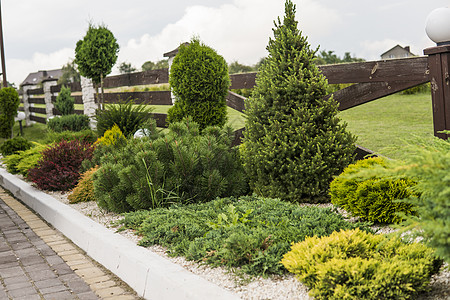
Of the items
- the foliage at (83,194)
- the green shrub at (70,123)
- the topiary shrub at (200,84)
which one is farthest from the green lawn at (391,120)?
the green shrub at (70,123)

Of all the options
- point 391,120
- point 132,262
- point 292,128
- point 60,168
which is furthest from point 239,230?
point 391,120

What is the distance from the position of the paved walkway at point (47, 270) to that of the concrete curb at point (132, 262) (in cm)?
8

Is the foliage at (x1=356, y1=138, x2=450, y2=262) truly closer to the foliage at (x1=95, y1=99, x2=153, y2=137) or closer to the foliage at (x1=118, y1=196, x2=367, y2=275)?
the foliage at (x1=118, y1=196, x2=367, y2=275)

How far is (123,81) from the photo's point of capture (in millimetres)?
12148

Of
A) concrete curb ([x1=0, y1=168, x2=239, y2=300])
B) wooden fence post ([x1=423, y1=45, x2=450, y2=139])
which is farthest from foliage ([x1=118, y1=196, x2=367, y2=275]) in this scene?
wooden fence post ([x1=423, y1=45, x2=450, y2=139])

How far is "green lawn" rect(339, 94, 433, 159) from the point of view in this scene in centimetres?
985

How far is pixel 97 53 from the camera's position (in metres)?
12.4

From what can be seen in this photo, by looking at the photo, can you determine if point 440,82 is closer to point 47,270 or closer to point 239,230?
point 239,230

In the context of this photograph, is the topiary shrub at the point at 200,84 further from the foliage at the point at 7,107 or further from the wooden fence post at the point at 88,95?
the foliage at the point at 7,107

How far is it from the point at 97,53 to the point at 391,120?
8.43 metres

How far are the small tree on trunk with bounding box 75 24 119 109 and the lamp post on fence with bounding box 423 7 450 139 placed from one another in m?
9.32

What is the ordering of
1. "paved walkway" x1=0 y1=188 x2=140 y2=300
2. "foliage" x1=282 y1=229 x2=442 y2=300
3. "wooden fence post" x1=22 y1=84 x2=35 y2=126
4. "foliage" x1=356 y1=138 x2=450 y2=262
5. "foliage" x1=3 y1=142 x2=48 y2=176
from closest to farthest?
1. "foliage" x1=356 y1=138 x2=450 y2=262
2. "foliage" x1=282 y1=229 x2=442 y2=300
3. "paved walkway" x1=0 y1=188 x2=140 y2=300
4. "foliage" x1=3 y1=142 x2=48 y2=176
5. "wooden fence post" x1=22 y1=84 x2=35 y2=126

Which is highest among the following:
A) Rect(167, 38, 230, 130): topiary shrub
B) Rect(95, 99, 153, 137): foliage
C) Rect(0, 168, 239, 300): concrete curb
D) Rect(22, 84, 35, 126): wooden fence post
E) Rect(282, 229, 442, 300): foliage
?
Rect(22, 84, 35, 126): wooden fence post

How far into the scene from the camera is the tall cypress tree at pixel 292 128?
15.8 feet
